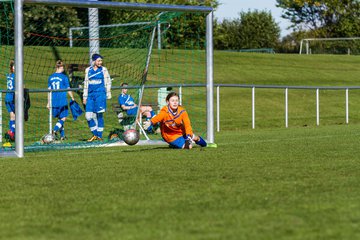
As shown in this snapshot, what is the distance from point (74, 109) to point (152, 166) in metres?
10.6

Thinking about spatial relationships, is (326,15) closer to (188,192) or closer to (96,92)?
(96,92)

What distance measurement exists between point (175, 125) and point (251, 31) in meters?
68.2

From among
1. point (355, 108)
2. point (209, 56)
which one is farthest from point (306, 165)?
point (355, 108)

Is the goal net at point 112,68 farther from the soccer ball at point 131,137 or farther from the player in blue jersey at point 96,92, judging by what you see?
the soccer ball at point 131,137

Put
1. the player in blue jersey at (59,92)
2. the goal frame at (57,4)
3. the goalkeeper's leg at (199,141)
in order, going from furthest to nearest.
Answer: the player in blue jersey at (59,92) < the goalkeeper's leg at (199,141) < the goal frame at (57,4)

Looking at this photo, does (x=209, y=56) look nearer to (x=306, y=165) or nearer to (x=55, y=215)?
(x=306, y=165)

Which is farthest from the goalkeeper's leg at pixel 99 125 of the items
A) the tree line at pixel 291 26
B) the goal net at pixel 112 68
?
the tree line at pixel 291 26

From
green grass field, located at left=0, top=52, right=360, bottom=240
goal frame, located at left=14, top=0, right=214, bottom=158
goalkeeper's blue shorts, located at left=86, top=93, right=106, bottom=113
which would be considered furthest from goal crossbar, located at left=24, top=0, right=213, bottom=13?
goalkeeper's blue shorts, located at left=86, top=93, right=106, bottom=113

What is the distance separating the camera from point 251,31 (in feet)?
270

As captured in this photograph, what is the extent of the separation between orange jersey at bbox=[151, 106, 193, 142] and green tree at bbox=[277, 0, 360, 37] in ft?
183

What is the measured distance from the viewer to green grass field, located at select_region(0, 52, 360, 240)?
6.23m

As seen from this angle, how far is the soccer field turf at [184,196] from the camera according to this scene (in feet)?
20.3

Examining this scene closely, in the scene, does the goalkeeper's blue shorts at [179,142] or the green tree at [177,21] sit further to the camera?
the green tree at [177,21]

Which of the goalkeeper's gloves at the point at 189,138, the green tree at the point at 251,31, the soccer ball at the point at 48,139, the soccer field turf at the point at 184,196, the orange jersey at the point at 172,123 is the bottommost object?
the soccer field turf at the point at 184,196
